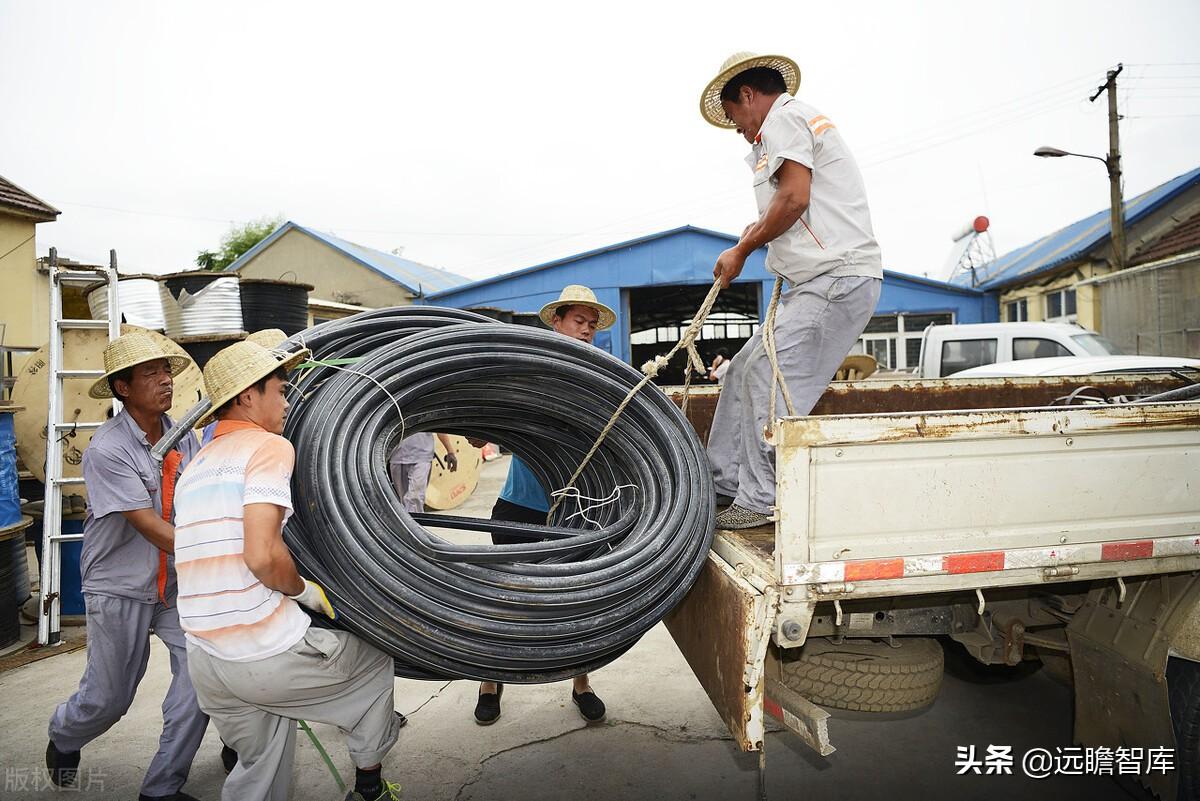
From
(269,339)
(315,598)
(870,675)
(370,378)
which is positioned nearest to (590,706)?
(870,675)

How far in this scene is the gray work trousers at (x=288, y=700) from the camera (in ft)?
6.58

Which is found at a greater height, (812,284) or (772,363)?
(812,284)

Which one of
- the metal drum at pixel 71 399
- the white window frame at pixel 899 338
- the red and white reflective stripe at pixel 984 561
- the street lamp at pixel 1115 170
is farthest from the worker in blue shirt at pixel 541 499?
the white window frame at pixel 899 338

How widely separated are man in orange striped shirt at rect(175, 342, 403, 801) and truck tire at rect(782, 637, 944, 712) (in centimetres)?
155

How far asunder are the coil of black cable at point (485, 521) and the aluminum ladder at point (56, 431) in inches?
127

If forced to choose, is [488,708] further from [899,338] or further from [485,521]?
[899,338]

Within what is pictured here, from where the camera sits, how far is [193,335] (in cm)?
521

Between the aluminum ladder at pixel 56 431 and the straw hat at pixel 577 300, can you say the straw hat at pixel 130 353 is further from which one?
the aluminum ladder at pixel 56 431

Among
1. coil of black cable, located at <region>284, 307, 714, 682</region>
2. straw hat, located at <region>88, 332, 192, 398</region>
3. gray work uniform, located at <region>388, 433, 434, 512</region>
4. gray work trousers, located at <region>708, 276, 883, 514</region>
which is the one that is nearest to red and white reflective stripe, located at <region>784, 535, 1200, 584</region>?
coil of black cable, located at <region>284, 307, 714, 682</region>

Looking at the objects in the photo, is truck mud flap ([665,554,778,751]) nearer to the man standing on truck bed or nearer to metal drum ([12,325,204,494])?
the man standing on truck bed

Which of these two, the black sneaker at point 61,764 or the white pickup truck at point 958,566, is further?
the black sneaker at point 61,764

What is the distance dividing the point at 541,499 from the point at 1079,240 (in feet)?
58.6

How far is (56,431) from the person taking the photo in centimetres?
461

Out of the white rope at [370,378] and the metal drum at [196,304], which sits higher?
the metal drum at [196,304]
